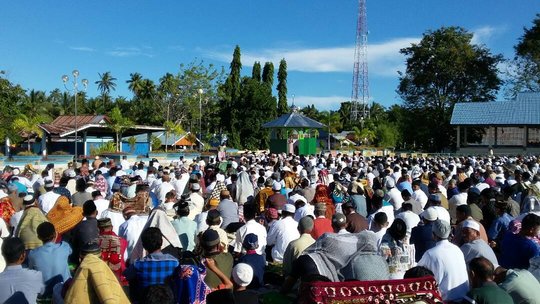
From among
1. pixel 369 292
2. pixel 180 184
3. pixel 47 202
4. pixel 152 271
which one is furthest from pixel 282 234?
pixel 180 184

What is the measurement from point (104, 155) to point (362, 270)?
82.1ft

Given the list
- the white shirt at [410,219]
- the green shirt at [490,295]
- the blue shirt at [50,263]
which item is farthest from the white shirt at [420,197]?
the blue shirt at [50,263]

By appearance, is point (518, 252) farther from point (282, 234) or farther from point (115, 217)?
point (115, 217)

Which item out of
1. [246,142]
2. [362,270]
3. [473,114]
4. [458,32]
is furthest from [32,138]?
[362,270]

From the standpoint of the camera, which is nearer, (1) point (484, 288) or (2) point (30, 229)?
(1) point (484, 288)

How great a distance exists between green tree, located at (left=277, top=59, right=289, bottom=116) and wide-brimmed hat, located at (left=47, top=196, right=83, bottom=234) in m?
56.9

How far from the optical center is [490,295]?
3.96 meters

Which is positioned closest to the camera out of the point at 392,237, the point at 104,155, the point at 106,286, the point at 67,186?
the point at 106,286

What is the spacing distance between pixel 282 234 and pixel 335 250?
7.61 ft

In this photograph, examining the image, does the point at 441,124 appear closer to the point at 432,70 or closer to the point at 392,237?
the point at 432,70

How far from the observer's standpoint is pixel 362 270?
462 centimetres

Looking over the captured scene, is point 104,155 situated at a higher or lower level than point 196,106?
lower

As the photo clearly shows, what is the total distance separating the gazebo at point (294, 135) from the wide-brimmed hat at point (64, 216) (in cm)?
2900

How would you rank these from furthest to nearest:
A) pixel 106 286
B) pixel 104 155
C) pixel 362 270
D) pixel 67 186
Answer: pixel 104 155 → pixel 67 186 → pixel 362 270 → pixel 106 286
